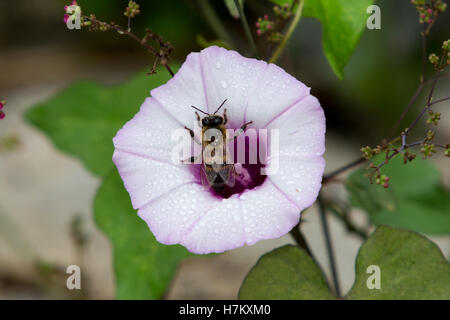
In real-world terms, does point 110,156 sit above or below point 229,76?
below

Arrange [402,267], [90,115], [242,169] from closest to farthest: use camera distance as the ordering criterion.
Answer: [402,267], [242,169], [90,115]

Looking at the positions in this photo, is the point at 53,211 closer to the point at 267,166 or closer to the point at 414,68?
the point at 267,166

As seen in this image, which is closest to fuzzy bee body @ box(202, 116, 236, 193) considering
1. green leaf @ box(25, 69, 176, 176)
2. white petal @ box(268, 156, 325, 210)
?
white petal @ box(268, 156, 325, 210)

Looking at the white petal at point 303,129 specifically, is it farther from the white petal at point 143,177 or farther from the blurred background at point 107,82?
the blurred background at point 107,82

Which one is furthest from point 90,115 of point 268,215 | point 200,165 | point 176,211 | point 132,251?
point 268,215

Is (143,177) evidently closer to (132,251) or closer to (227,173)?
(227,173)
